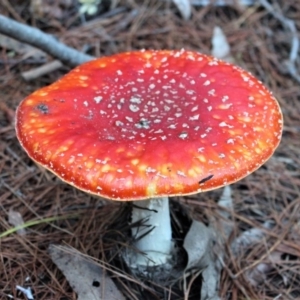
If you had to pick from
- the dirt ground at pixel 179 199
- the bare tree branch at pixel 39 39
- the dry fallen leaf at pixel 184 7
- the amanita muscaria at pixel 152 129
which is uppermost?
the amanita muscaria at pixel 152 129

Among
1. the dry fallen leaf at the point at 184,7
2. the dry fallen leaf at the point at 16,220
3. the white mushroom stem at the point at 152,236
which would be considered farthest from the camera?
the dry fallen leaf at the point at 184,7

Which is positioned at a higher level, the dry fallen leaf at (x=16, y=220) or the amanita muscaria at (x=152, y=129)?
the amanita muscaria at (x=152, y=129)

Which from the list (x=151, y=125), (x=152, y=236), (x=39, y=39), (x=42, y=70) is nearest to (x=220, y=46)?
(x=42, y=70)

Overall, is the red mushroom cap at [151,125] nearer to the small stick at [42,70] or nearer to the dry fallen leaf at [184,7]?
the small stick at [42,70]

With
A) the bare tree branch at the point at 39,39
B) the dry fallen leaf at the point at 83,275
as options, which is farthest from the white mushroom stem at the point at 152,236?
the bare tree branch at the point at 39,39

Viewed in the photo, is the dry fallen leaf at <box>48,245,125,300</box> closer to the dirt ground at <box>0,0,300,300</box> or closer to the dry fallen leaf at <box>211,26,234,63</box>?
the dirt ground at <box>0,0,300,300</box>

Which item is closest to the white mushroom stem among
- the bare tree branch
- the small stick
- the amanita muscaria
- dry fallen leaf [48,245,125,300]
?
the amanita muscaria
